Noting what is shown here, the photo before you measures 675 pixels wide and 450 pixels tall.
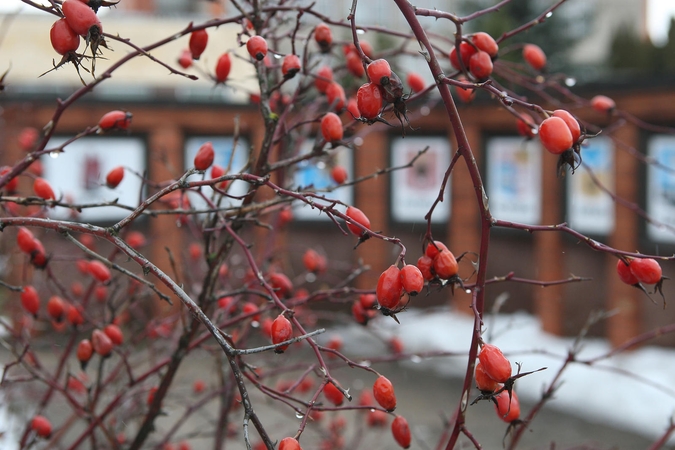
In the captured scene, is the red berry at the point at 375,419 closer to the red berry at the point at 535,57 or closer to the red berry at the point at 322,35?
the red berry at the point at 535,57

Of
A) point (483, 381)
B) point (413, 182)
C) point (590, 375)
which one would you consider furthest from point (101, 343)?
point (413, 182)

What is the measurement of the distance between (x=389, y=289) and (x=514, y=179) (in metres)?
5.37

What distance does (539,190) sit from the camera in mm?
5773

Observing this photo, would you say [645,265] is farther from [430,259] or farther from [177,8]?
[177,8]

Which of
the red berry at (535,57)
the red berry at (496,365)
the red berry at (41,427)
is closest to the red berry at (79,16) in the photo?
the red berry at (496,365)

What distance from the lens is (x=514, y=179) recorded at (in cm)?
591

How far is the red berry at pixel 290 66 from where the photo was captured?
1.07 m

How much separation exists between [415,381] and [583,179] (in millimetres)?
2058

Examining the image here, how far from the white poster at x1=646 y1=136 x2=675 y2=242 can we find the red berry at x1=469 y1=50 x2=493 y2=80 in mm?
3951

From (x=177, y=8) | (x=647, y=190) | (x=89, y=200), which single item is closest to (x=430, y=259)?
(x=647, y=190)

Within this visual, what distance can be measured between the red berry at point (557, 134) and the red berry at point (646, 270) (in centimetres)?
20

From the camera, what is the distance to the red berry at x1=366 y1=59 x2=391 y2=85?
0.77 m

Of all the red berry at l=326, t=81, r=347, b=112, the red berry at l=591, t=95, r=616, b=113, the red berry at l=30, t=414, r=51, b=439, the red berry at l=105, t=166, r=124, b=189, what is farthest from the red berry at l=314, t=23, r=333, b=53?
the red berry at l=30, t=414, r=51, b=439

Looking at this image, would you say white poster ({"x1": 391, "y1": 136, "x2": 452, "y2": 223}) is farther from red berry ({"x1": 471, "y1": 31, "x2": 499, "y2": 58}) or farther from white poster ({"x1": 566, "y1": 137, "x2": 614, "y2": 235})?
red berry ({"x1": 471, "y1": 31, "x2": 499, "y2": 58})
